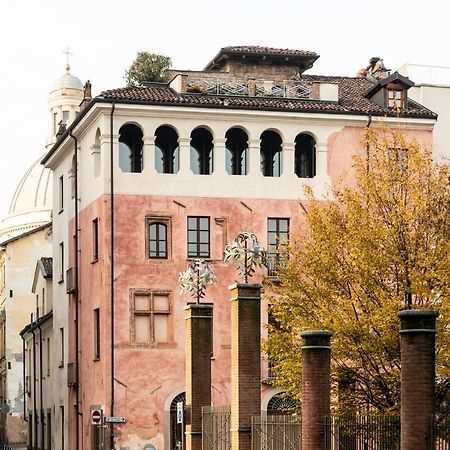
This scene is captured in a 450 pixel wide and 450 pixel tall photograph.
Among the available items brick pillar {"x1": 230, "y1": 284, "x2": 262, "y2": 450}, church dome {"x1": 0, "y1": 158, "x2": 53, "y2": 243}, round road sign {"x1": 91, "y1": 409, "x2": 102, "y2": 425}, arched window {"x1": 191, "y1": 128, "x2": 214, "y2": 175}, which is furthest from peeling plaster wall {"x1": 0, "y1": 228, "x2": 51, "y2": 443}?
brick pillar {"x1": 230, "y1": 284, "x2": 262, "y2": 450}

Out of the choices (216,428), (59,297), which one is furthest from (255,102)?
(216,428)

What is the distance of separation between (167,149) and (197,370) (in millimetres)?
17136

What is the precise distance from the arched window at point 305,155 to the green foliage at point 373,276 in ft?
48.0

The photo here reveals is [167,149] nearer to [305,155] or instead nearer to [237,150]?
[237,150]

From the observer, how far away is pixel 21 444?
101 meters

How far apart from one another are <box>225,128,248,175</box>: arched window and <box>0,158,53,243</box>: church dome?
5159 cm

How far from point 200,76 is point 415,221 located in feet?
68.6

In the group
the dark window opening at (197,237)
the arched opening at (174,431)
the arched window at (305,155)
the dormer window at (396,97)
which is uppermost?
the dormer window at (396,97)

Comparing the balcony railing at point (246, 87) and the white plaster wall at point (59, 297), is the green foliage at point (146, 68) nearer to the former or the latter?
the white plaster wall at point (59, 297)

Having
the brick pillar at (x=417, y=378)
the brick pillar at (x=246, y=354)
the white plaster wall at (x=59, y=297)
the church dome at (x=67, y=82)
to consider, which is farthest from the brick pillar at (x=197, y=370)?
the church dome at (x=67, y=82)

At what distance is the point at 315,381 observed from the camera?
29.4m

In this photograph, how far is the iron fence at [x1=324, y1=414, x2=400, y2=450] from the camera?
28609mm

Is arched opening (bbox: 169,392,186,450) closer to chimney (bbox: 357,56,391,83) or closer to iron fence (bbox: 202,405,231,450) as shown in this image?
iron fence (bbox: 202,405,231,450)

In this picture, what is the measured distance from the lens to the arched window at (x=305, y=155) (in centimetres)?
5675
